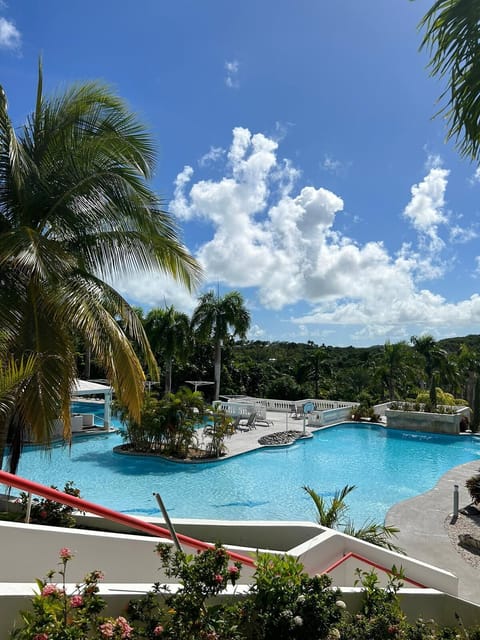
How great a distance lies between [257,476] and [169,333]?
1312cm

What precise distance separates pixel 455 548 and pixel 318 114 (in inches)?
462

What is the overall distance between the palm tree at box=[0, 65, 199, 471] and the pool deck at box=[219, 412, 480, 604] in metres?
5.21

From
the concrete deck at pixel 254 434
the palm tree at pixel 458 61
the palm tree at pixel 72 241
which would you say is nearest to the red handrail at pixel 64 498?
the palm tree at pixel 72 241

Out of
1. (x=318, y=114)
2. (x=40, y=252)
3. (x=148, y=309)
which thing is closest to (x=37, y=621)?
(x=40, y=252)

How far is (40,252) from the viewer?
198 inches

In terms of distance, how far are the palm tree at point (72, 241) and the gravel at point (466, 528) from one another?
584cm

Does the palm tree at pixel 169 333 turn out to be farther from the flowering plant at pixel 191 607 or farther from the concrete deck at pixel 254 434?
the flowering plant at pixel 191 607

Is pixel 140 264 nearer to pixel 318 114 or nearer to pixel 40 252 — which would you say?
pixel 40 252

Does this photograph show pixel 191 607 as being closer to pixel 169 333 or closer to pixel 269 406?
pixel 169 333

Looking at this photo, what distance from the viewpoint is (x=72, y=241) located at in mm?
6539

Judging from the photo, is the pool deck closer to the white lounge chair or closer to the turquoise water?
the turquoise water

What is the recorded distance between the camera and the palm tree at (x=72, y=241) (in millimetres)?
5191

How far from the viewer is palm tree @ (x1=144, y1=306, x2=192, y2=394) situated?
24.1 m

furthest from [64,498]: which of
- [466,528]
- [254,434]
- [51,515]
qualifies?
[254,434]
